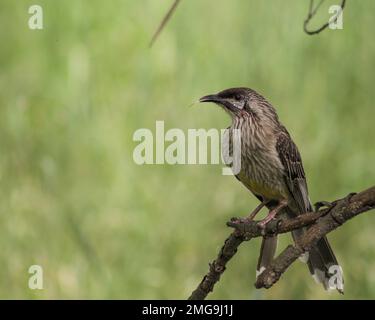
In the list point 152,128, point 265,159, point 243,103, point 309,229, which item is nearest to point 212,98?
point 243,103

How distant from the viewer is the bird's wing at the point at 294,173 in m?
3.52

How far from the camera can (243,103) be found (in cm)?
362

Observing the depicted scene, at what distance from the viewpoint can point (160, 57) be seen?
5.52 m

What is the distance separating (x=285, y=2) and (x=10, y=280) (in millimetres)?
2402

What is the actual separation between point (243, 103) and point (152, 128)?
64.8 inches

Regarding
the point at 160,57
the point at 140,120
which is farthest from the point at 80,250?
the point at 160,57

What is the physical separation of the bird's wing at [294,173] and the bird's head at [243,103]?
0.14m

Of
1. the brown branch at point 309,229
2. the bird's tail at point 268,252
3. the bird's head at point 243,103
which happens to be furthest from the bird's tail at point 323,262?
the brown branch at point 309,229

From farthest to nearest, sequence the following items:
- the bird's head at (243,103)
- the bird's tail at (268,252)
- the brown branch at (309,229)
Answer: the bird's head at (243,103) < the bird's tail at (268,252) < the brown branch at (309,229)

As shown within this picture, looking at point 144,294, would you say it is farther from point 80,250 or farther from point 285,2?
point 285,2

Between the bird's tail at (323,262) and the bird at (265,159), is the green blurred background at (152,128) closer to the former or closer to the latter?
the bird at (265,159)

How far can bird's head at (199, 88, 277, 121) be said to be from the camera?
349cm

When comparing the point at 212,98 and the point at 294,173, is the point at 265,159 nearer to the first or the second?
the point at 294,173

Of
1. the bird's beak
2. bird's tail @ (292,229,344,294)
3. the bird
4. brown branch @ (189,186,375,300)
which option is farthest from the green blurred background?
brown branch @ (189,186,375,300)
